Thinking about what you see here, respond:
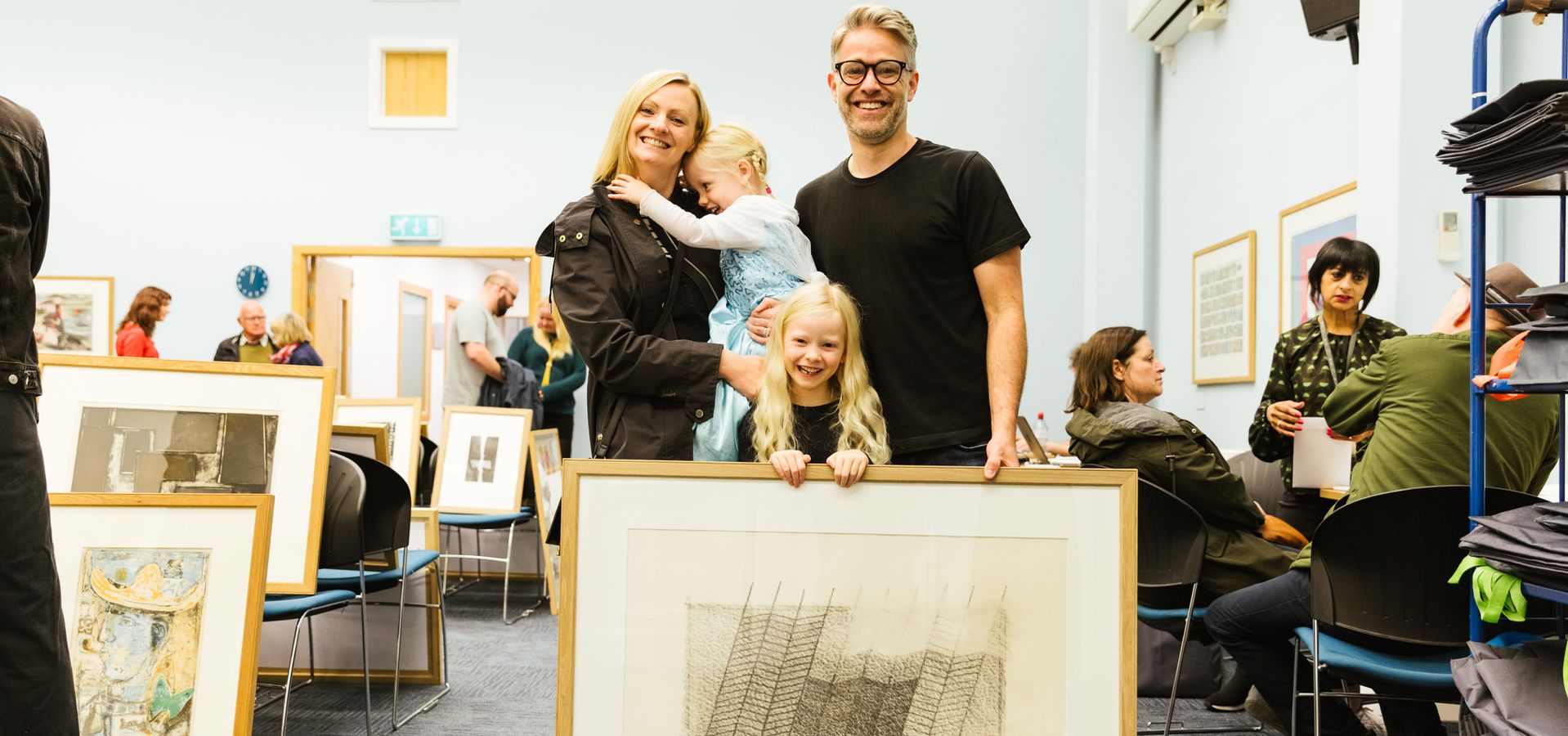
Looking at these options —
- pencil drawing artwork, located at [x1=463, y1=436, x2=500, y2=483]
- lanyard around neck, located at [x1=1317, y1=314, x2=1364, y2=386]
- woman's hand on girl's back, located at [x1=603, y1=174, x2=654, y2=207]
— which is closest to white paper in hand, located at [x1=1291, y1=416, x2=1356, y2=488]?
lanyard around neck, located at [x1=1317, y1=314, x2=1364, y2=386]

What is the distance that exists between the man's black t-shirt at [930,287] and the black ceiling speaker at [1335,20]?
3.32m

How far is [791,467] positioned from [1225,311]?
212 inches

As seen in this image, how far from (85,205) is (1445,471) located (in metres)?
9.35

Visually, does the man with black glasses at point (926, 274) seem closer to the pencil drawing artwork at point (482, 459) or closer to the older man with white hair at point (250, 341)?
the pencil drawing artwork at point (482, 459)

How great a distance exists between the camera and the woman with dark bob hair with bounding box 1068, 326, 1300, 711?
3.22 metres

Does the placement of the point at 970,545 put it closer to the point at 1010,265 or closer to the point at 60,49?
the point at 1010,265

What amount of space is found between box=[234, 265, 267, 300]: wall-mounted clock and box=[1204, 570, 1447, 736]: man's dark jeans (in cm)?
762

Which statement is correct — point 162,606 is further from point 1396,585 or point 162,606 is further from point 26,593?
point 1396,585

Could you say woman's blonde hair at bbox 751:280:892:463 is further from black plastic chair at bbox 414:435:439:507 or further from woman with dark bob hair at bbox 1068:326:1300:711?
black plastic chair at bbox 414:435:439:507

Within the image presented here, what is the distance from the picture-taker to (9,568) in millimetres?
1738

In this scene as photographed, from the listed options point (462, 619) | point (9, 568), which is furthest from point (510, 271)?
point (9, 568)

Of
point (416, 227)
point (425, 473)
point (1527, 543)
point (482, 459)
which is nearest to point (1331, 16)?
point (1527, 543)

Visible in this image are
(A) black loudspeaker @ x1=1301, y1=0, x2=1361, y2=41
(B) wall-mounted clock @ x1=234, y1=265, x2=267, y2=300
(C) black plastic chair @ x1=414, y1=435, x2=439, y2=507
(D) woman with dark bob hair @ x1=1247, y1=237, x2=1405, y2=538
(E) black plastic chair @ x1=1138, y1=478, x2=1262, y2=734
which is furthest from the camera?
(B) wall-mounted clock @ x1=234, y1=265, x2=267, y2=300

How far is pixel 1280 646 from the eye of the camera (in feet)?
9.72
